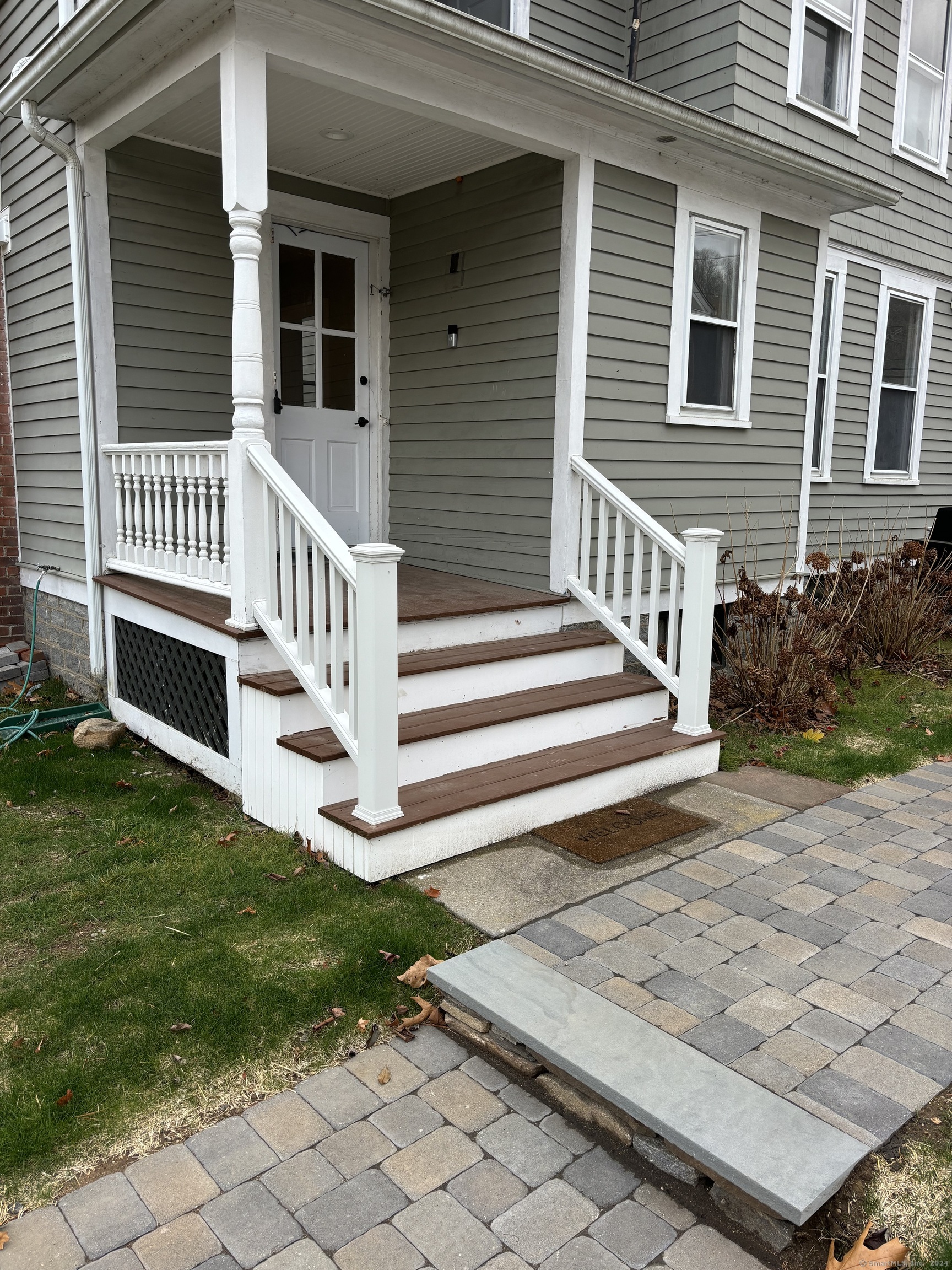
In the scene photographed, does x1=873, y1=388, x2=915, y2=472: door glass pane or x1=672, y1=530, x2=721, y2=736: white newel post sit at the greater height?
x1=873, y1=388, x2=915, y2=472: door glass pane

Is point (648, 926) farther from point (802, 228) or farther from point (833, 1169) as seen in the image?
point (802, 228)

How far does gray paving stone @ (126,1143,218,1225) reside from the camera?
1.92 m

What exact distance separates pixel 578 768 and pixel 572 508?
1.74 metres

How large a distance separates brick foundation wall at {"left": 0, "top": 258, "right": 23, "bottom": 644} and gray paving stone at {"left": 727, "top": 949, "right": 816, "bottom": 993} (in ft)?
18.2

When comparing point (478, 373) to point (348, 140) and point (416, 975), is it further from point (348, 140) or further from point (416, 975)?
point (416, 975)

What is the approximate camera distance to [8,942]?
9.73ft

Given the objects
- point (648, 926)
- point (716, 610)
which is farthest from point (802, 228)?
point (648, 926)

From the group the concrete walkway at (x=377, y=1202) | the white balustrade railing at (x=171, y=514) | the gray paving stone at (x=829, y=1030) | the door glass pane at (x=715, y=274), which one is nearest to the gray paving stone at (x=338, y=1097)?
the concrete walkway at (x=377, y=1202)

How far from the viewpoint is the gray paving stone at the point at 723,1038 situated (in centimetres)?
238

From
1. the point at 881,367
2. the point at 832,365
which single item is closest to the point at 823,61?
the point at 832,365

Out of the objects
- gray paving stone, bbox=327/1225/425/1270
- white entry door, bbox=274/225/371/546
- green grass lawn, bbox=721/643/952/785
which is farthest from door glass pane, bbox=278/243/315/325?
gray paving stone, bbox=327/1225/425/1270

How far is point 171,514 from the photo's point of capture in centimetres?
474

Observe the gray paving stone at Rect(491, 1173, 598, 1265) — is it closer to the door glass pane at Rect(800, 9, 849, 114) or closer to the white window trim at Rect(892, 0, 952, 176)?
the door glass pane at Rect(800, 9, 849, 114)

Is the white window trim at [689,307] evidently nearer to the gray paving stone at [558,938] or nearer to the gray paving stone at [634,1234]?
the gray paving stone at [558,938]
